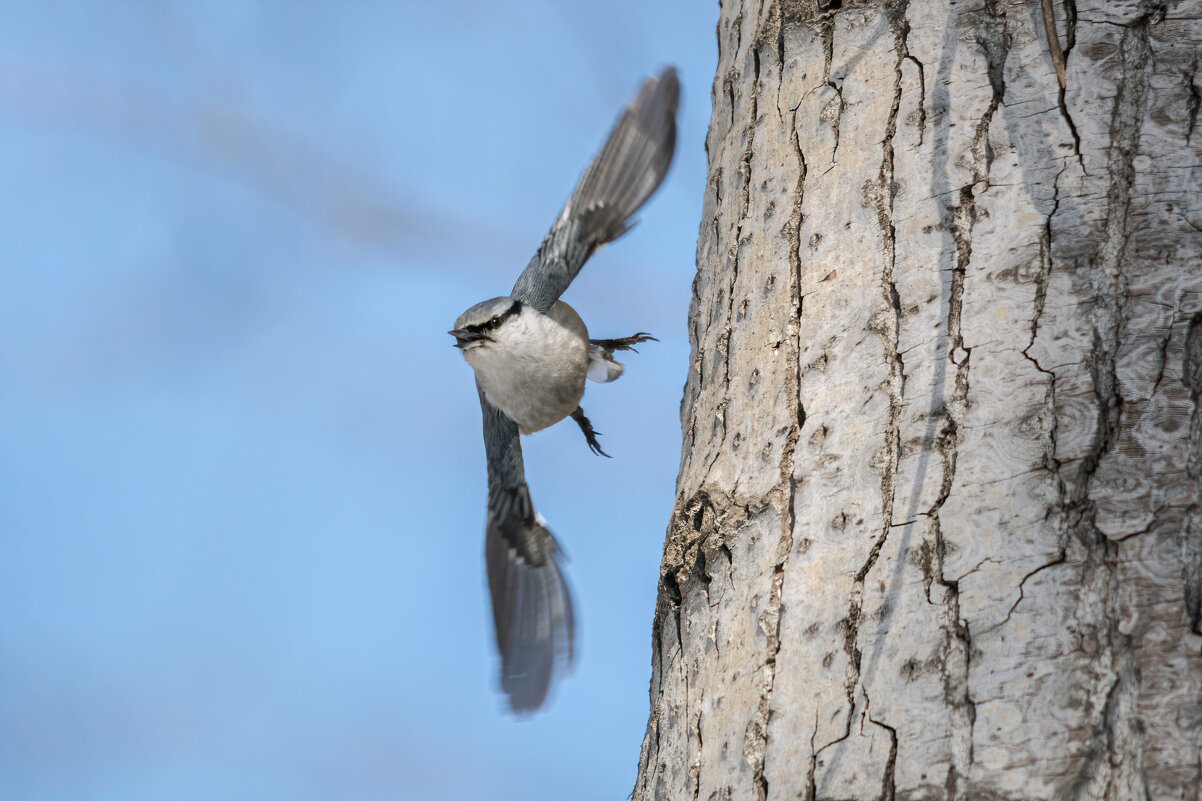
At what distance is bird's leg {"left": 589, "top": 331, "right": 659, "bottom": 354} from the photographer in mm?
3365

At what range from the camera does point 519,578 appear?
3189 mm

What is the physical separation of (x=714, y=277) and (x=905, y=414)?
0.54 metres

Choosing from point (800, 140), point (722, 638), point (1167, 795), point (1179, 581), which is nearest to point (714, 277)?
point (800, 140)

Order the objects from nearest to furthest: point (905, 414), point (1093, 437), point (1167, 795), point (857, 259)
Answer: point (1167, 795) < point (1093, 437) < point (905, 414) < point (857, 259)

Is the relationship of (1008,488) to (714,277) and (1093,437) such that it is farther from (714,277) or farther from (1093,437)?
(714,277)

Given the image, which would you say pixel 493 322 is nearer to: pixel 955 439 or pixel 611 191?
pixel 611 191

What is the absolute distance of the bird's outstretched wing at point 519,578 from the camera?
2830mm

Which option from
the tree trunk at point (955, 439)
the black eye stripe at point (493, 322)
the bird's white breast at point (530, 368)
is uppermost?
the black eye stripe at point (493, 322)

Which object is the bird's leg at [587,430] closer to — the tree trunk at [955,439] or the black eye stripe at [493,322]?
the black eye stripe at [493,322]

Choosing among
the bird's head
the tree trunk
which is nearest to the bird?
the bird's head

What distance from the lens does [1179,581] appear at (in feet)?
3.45

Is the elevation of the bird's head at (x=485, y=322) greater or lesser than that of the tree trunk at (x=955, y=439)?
greater

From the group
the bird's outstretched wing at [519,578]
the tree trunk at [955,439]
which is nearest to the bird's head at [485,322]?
the bird's outstretched wing at [519,578]

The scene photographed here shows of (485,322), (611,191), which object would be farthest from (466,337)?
(611,191)
